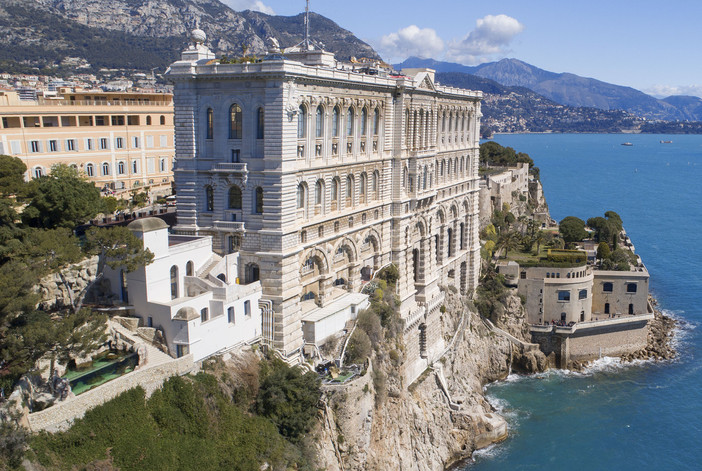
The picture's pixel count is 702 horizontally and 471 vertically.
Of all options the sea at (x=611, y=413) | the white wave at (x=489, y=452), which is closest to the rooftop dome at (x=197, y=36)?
the sea at (x=611, y=413)

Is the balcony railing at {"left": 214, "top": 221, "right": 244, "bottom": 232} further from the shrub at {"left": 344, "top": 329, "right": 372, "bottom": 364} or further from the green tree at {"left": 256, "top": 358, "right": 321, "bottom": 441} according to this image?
the shrub at {"left": 344, "top": 329, "right": 372, "bottom": 364}

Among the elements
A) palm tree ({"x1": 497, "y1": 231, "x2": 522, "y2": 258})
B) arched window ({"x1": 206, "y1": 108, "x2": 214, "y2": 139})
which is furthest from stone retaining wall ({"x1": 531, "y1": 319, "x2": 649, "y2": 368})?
arched window ({"x1": 206, "y1": 108, "x2": 214, "y2": 139})

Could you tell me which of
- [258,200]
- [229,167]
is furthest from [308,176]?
[229,167]

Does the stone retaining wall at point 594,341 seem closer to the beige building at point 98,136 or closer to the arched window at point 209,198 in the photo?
the beige building at point 98,136

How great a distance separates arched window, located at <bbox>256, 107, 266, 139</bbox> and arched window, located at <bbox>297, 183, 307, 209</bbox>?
4245mm

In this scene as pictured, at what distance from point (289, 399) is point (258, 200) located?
1205cm

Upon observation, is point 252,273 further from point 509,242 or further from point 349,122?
point 509,242

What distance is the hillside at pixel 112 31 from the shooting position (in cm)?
14425

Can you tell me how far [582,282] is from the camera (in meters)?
81.6

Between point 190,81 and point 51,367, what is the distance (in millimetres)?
19344

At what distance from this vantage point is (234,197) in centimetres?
4453

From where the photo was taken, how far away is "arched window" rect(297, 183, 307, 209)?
4541cm

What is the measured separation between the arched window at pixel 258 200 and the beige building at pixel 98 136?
21.9 metres

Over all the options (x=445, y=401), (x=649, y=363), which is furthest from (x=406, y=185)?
(x=649, y=363)
